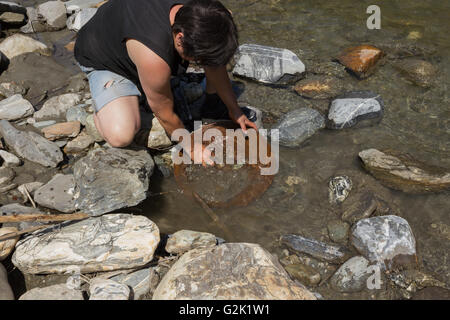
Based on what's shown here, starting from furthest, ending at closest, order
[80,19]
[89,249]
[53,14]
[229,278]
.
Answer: [53,14] → [80,19] → [89,249] → [229,278]

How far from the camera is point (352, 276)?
245cm

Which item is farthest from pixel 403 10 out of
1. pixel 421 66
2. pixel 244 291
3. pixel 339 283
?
pixel 244 291

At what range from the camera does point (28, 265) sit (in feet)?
7.89

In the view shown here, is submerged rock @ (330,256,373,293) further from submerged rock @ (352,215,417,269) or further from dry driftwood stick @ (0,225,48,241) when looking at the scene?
dry driftwood stick @ (0,225,48,241)

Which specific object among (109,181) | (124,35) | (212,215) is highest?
(124,35)

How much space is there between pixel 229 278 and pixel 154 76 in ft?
4.65

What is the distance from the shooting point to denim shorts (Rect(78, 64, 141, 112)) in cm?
314

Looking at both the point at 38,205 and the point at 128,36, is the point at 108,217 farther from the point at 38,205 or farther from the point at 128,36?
the point at 128,36

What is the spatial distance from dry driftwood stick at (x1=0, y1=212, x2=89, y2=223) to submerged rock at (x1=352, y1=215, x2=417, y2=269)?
189cm

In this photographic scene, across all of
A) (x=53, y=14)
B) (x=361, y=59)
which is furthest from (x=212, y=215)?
(x=53, y=14)

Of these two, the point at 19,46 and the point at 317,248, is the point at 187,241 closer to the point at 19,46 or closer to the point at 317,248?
the point at 317,248

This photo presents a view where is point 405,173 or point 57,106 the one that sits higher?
point 57,106

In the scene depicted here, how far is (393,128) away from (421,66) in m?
1.00

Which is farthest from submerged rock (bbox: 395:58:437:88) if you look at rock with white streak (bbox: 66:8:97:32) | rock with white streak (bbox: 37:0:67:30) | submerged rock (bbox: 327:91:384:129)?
rock with white streak (bbox: 37:0:67:30)
